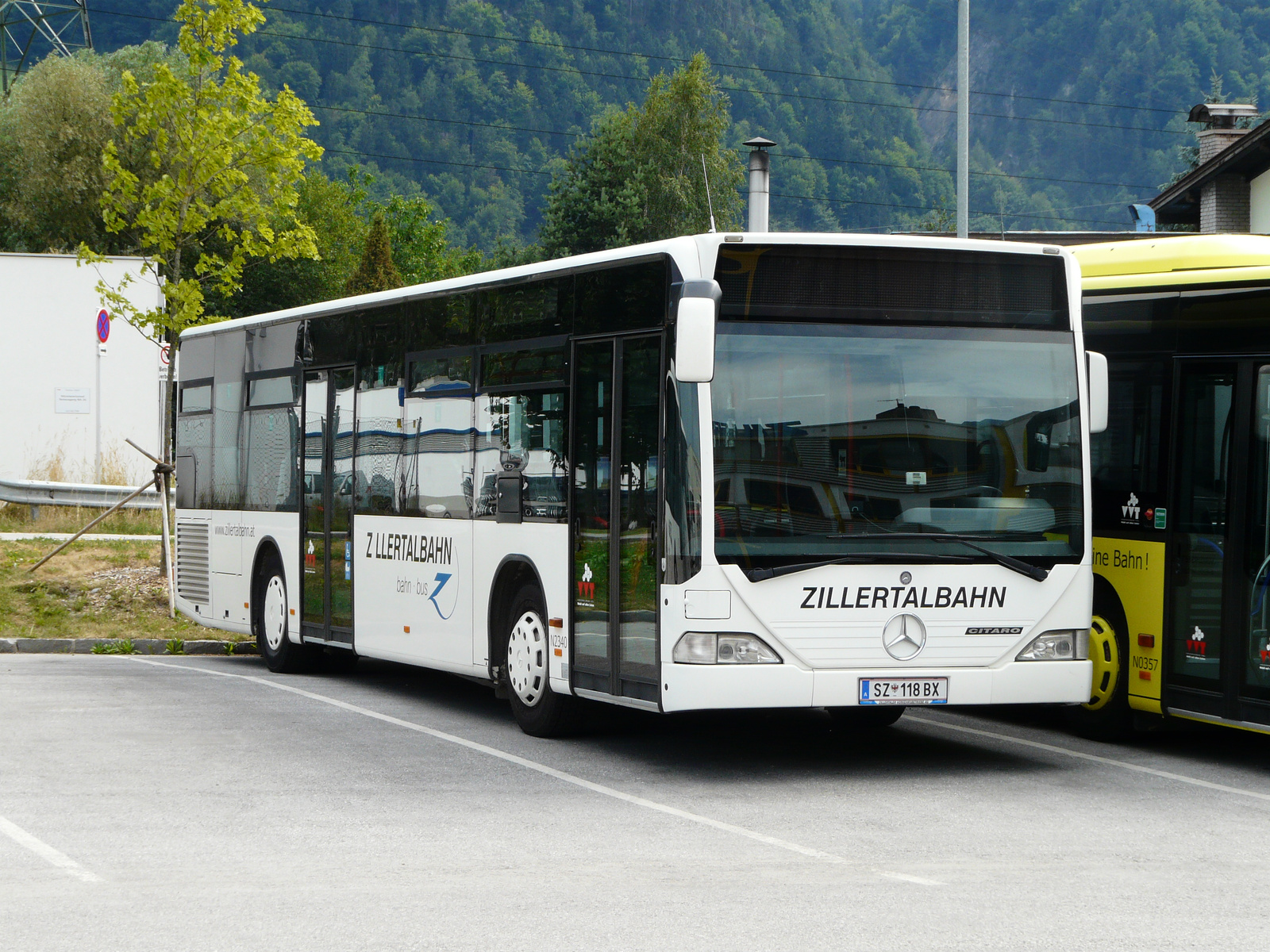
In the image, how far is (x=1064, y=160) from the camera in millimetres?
169625

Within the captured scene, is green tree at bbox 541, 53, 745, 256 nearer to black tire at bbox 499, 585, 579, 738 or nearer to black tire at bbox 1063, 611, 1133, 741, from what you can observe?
black tire at bbox 499, 585, 579, 738

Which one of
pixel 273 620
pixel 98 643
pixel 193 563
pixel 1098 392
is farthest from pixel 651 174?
pixel 1098 392

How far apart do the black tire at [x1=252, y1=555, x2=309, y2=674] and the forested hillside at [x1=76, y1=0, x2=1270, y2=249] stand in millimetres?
101988

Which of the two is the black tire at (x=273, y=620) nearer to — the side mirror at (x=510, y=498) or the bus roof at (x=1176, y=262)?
the side mirror at (x=510, y=498)

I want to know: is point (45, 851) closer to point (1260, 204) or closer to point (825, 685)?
point (825, 685)

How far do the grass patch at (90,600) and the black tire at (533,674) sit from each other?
7592mm

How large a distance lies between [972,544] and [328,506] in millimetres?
6309

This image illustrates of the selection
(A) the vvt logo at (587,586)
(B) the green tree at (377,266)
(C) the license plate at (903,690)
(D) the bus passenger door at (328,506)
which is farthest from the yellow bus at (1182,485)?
(B) the green tree at (377,266)

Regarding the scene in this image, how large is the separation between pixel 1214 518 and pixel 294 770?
17.6 feet

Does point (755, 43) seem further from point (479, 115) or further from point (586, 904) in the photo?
point (586, 904)

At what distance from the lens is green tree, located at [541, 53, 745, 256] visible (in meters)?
76.0

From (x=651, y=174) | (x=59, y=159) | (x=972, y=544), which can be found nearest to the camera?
(x=972, y=544)

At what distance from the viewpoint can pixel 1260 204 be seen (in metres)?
33.1

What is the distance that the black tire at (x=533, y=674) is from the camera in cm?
1086
